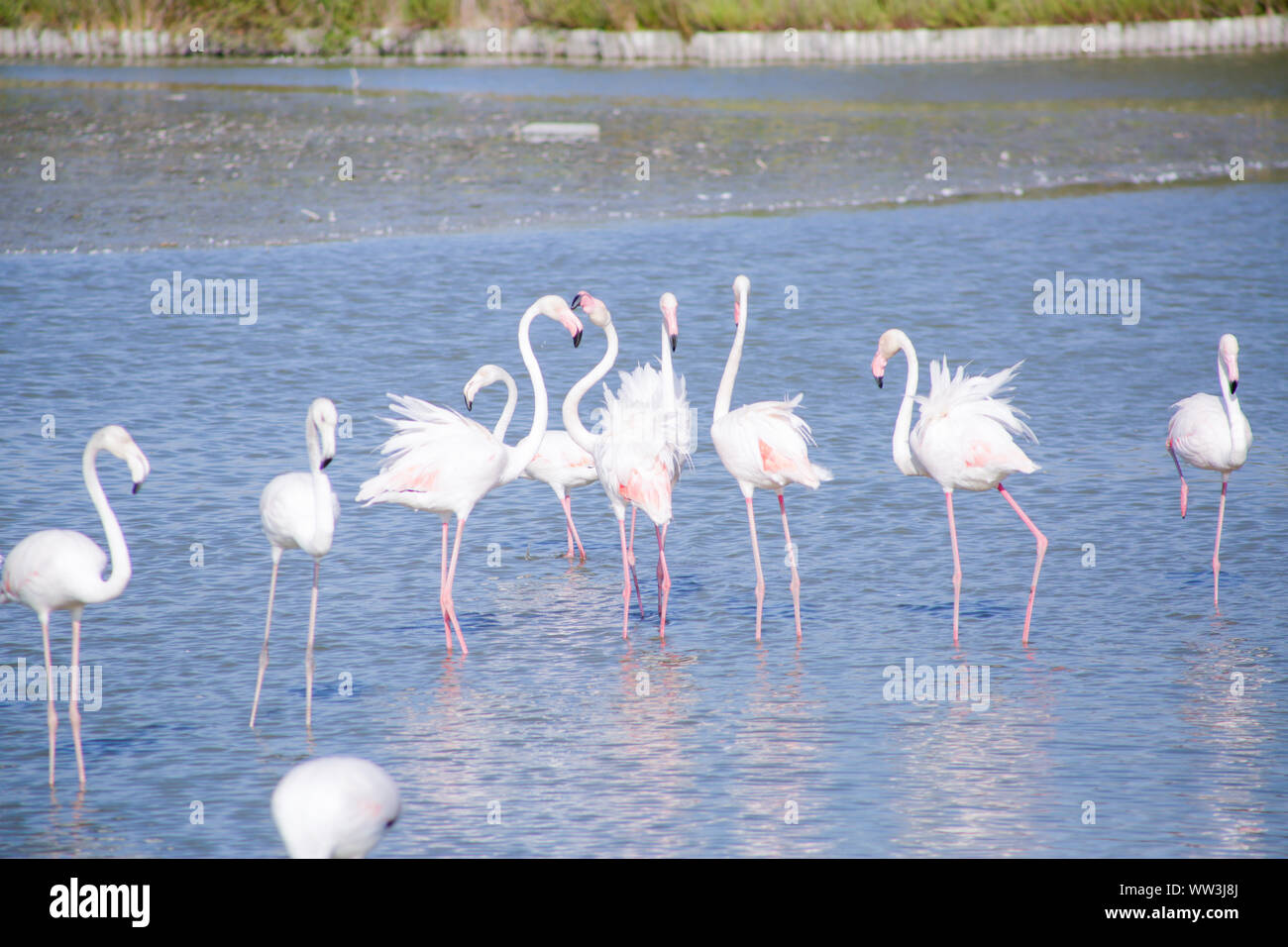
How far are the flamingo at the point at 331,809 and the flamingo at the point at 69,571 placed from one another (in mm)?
1577

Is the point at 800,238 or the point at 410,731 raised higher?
the point at 800,238

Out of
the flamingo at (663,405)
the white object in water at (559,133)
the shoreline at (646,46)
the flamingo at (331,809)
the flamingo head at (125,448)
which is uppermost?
the shoreline at (646,46)

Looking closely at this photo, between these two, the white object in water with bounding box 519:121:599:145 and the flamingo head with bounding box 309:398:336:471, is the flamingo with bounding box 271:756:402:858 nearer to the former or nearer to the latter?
the flamingo head with bounding box 309:398:336:471

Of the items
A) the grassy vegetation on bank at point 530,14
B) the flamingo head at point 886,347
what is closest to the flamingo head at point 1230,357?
the flamingo head at point 886,347

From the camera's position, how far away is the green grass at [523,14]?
24.3 metres

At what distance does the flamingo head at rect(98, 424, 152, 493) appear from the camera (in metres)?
5.39

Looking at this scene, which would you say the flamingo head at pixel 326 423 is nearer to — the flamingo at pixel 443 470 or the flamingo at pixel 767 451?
the flamingo at pixel 443 470

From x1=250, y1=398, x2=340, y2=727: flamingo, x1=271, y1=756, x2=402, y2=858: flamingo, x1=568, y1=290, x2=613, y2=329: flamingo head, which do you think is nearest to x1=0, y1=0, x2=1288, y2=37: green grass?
x1=568, y1=290, x2=613, y2=329: flamingo head

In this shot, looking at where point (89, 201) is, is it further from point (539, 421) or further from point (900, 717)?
point (900, 717)
